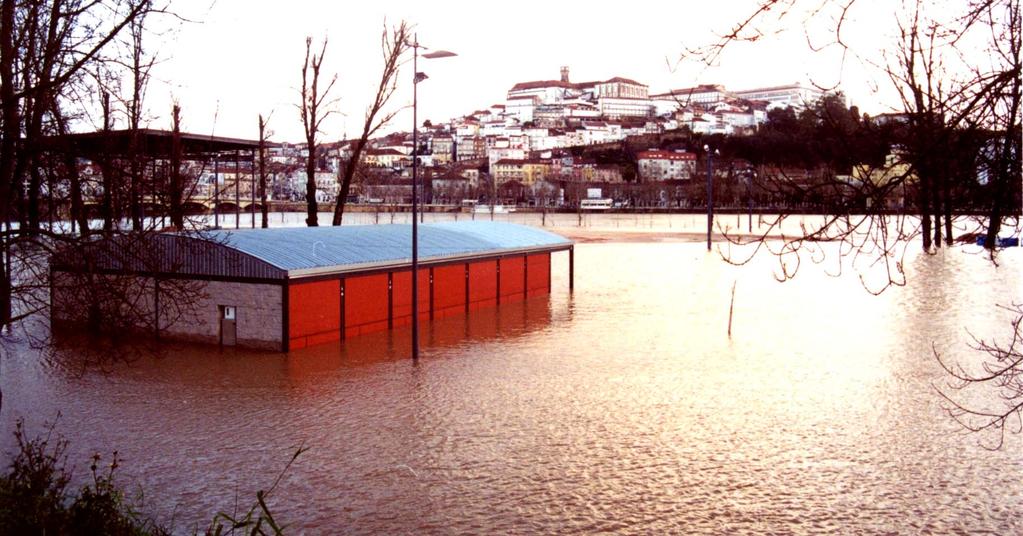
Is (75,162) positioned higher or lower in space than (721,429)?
higher

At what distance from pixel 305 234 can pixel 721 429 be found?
17.5 m

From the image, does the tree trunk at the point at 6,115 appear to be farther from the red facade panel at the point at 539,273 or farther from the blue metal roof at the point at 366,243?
the red facade panel at the point at 539,273

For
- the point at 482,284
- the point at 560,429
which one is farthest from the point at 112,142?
the point at 482,284

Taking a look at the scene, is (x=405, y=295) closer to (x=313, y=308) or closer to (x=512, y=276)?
(x=313, y=308)

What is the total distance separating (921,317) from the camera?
1296 inches

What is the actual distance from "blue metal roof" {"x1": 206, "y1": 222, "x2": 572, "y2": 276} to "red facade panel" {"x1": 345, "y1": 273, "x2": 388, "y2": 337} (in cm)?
81

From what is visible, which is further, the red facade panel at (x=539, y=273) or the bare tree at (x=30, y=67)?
the red facade panel at (x=539, y=273)

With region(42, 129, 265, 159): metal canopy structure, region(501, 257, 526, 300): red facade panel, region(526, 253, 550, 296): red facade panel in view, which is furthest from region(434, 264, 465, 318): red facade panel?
region(42, 129, 265, 159): metal canopy structure

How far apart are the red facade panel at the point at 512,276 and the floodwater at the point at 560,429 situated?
5576 mm

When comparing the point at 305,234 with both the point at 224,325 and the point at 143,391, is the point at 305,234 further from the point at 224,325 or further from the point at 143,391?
the point at 143,391

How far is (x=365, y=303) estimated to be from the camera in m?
28.5

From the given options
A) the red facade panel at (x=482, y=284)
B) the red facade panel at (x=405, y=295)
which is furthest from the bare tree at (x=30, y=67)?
the red facade panel at (x=482, y=284)

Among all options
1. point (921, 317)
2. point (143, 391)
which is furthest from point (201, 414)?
point (921, 317)

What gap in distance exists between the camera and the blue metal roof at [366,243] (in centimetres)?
2602
